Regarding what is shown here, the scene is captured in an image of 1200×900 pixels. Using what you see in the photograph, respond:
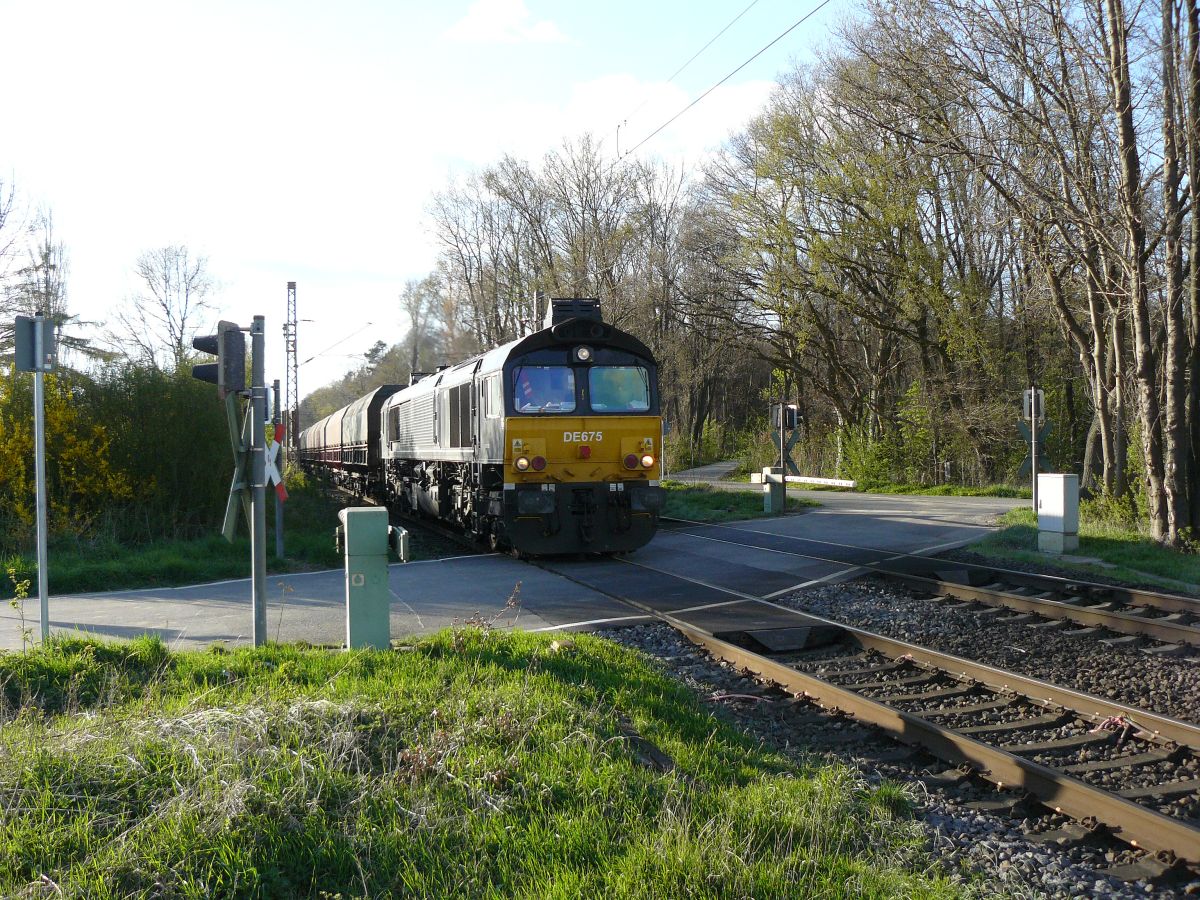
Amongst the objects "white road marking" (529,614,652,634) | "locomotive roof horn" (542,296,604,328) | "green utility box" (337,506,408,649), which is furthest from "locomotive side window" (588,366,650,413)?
"green utility box" (337,506,408,649)

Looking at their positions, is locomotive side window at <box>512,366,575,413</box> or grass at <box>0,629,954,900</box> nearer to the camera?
grass at <box>0,629,954,900</box>

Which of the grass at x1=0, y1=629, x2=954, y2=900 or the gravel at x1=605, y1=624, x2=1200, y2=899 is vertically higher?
the grass at x1=0, y1=629, x2=954, y2=900

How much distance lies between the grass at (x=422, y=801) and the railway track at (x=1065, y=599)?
4840 millimetres

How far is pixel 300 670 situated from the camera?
6.58 metres

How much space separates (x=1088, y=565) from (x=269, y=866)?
1173 cm

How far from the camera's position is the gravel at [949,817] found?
3945 millimetres

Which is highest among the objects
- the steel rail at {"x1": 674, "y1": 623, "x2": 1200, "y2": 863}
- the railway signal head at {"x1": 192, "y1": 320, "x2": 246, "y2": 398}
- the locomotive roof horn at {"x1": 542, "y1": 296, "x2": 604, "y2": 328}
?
the locomotive roof horn at {"x1": 542, "y1": 296, "x2": 604, "y2": 328}

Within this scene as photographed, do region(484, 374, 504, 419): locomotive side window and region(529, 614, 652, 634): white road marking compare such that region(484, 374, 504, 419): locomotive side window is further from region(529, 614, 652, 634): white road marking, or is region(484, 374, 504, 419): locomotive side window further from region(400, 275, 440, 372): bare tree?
region(400, 275, 440, 372): bare tree

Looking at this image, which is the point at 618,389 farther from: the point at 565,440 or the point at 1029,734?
the point at 1029,734

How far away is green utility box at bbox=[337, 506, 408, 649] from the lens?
759 cm

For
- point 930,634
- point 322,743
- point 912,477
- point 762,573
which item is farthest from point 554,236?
point 322,743

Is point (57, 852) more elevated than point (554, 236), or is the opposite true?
point (554, 236)

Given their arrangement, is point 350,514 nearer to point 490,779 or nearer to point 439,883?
point 490,779

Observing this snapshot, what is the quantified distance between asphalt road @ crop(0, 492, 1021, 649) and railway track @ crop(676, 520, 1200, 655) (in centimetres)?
120
